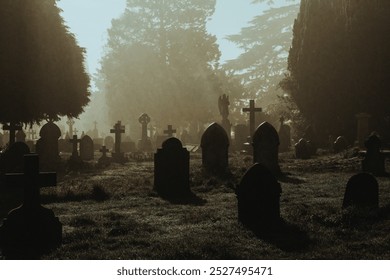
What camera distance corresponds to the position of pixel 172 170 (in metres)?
11.3

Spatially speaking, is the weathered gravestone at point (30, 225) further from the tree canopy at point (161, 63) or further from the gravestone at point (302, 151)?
the tree canopy at point (161, 63)

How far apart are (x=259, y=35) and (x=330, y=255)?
48544 mm

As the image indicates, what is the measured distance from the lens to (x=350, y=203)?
7.89m

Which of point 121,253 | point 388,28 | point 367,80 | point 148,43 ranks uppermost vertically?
point 148,43

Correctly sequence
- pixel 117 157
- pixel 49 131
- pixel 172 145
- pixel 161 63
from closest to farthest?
pixel 172 145 → pixel 49 131 → pixel 117 157 → pixel 161 63

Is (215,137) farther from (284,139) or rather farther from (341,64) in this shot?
(284,139)

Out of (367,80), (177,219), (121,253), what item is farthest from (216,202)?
(367,80)

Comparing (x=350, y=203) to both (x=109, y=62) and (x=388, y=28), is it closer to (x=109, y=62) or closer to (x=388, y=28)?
(x=388, y=28)

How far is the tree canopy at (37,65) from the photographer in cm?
1947

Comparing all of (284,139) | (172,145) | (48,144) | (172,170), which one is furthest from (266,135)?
(284,139)

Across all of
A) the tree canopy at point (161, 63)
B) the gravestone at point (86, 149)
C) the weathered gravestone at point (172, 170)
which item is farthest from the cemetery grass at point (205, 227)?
the tree canopy at point (161, 63)

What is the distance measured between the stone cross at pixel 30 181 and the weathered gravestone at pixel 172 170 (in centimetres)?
483

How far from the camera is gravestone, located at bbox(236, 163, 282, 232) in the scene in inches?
281

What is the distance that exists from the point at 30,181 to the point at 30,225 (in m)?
0.58
